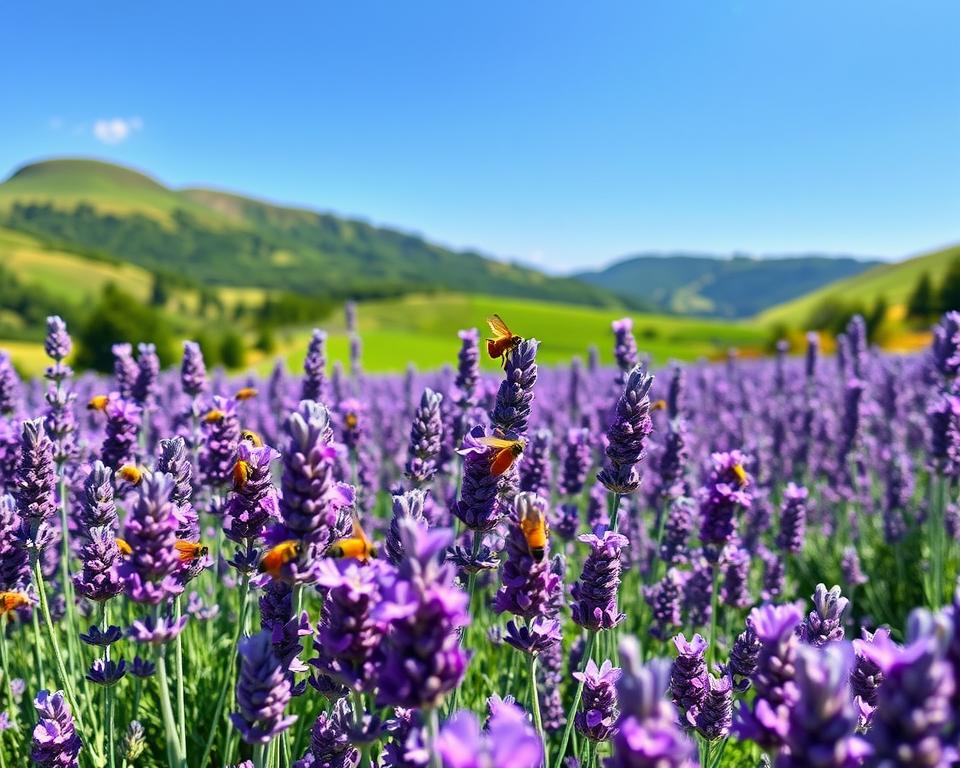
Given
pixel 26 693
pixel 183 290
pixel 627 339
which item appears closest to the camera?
pixel 26 693

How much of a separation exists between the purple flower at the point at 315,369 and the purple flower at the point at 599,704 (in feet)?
10.8

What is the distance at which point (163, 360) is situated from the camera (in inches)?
1804

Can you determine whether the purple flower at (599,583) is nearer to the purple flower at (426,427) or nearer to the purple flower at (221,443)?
the purple flower at (426,427)

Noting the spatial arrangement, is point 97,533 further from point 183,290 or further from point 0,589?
point 183,290

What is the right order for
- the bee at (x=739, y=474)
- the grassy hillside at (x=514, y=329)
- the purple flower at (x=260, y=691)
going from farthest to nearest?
the grassy hillside at (x=514, y=329) → the bee at (x=739, y=474) → the purple flower at (x=260, y=691)

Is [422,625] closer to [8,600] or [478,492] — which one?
[478,492]

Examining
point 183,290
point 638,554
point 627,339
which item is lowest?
point 638,554

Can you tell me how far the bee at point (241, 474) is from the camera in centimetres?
240

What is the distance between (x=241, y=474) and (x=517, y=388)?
4.19 feet

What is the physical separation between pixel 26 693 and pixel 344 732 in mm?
2887

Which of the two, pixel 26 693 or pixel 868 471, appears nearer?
pixel 26 693

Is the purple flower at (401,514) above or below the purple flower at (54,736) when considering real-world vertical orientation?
above

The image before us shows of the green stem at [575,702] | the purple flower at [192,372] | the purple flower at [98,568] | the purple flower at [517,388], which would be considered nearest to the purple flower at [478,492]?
the purple flower at [517,388]

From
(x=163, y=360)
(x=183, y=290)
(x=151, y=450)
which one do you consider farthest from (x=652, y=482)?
(x=183, y=290)
